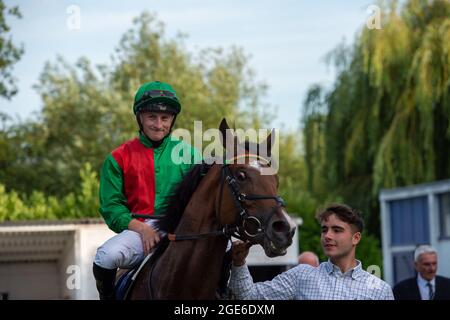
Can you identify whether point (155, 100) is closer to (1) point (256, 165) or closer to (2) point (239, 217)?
(1) point (256, 165)

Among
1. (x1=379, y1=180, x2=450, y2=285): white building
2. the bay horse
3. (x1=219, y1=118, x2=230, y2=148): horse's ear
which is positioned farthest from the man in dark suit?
(x1=379, y1=180, x2=450, y2=285): white building

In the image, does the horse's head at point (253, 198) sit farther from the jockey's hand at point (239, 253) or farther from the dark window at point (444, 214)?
the dark window at point (444, 214)

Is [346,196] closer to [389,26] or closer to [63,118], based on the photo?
[389,26]

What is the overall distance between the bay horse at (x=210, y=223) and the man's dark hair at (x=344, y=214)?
0.21 meters

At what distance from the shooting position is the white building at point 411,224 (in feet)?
70.8

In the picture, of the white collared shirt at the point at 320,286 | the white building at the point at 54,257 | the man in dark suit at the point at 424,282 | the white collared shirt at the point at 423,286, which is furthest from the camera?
the white building at the point at 54,257

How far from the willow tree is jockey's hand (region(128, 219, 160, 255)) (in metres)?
17.1

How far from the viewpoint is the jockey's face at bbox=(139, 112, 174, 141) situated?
6.11 metres

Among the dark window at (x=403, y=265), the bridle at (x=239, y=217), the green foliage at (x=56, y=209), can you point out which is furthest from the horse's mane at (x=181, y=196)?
the dark window at (x=403, y=265)

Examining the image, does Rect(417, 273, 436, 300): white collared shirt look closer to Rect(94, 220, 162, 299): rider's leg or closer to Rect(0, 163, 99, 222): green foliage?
Rect(94, 220, 162, 299): rider's leg

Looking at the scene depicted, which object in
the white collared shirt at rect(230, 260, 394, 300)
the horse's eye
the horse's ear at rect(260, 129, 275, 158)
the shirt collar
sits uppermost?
the horse's ear at rect(260, 129, 275, 158)

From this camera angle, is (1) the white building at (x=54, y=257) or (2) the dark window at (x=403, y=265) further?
(2) the dark window at (x=403, y=265)

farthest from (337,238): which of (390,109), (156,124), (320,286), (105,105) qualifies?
(105,105)
